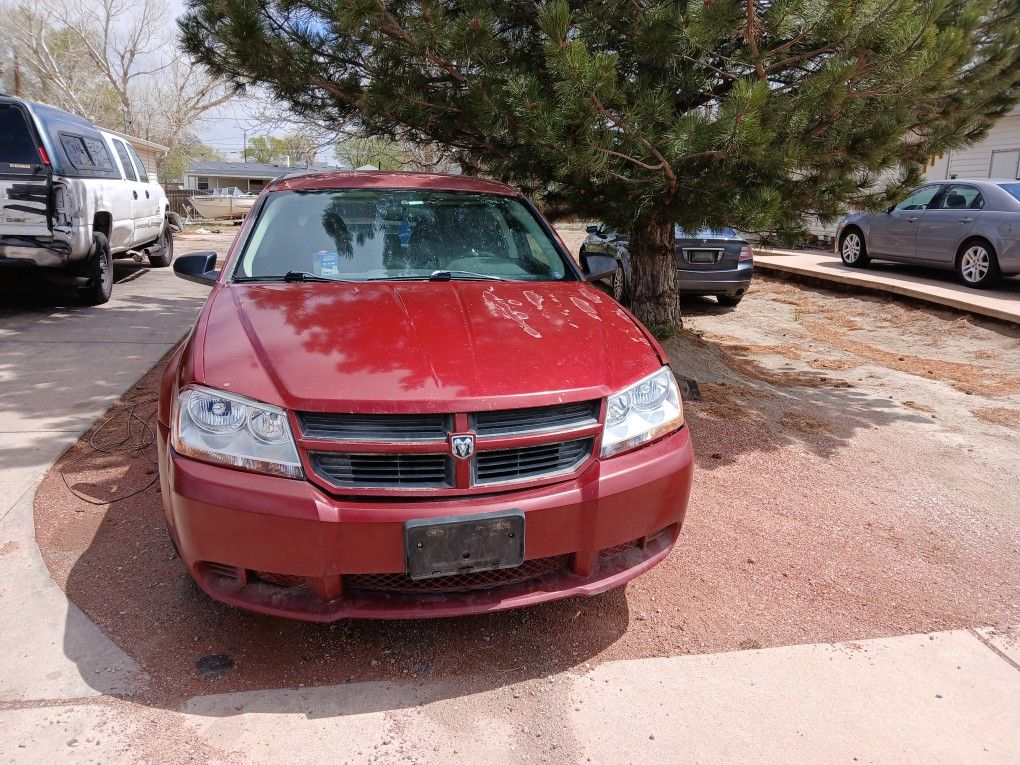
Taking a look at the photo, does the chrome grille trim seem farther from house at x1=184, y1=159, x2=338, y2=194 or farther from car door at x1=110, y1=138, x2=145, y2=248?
house at x1=184, y1=159, x2=338, y2=194

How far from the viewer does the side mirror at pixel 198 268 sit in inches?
149

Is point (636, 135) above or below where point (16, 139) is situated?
below

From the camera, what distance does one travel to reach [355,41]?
18.2 ft

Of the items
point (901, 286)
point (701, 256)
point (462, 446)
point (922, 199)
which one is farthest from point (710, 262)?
point (462, 446)

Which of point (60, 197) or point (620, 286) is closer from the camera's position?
point (60, 197)

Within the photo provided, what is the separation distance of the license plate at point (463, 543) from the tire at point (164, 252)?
39.6ft

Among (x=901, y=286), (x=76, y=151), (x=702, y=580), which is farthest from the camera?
(x=901, y=286)

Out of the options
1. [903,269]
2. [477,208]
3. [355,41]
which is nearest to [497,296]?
[477,208]

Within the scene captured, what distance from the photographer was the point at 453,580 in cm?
255

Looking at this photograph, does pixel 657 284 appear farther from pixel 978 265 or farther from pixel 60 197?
pixel 978 265

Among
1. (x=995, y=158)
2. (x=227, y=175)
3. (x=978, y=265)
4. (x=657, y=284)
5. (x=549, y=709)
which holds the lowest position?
(x=549, y=709)

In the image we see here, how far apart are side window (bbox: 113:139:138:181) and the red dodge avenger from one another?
861 cm

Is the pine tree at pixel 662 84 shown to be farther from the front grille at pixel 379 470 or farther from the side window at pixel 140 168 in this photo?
the side window at pixel 140 168

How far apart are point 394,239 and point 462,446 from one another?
5.69 feet
